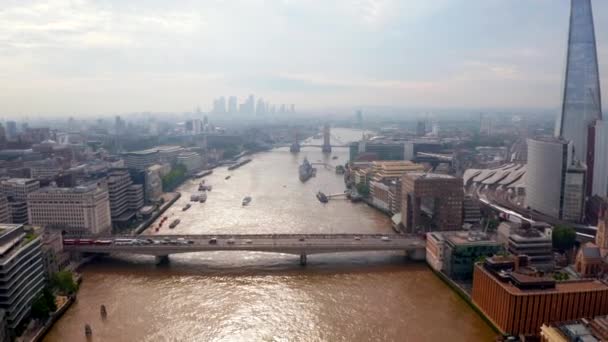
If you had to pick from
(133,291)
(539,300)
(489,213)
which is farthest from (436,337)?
(489,213)

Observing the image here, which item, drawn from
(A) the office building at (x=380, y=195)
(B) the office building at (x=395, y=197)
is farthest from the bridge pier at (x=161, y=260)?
(A) the office building at (x=380, y=195)

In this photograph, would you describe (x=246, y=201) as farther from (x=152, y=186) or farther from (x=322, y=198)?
(x=152, y=186)

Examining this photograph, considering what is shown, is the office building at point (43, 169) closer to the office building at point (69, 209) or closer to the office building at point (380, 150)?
the office building at point (69, 209)

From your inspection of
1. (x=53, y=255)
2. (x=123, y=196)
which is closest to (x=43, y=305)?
(x=53, y=255)

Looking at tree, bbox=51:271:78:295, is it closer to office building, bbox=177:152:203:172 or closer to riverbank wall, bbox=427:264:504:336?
riverbank wall, bbox=427:264:504:336

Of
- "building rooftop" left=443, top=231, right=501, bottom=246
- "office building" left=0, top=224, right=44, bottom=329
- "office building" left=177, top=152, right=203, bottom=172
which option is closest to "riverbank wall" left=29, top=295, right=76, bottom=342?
"office building" left=0, top=224, right=44, bottom=329

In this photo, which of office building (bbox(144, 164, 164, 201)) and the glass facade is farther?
office building (bbox(144, 164, 164, 201))

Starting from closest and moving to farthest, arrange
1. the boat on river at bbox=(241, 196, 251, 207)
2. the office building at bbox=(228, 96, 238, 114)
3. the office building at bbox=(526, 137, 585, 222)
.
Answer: the office building at bbox=(526, 137, 585, 222), the boat on river at bbox=(241, 196, 251, 207), the office building at bbox=(228, 96, 238, 114)
